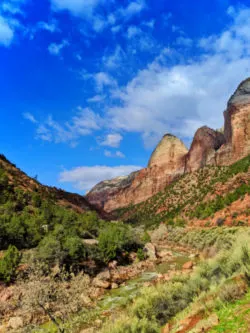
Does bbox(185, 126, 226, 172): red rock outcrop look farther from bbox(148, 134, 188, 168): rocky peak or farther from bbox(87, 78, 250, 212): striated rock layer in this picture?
bbox(148, 134, 188, 168): rocky peak

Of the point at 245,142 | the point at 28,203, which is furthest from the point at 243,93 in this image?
the point at 28,203

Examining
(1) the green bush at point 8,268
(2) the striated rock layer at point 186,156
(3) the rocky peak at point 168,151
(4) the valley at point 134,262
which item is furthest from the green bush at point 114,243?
(3) the rocky peak at point 168,151

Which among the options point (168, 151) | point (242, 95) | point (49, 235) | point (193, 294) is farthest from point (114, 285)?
point (168, 151)

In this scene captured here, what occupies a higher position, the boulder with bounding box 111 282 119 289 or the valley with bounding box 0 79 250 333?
the valley with bounding box 0 79 250 333

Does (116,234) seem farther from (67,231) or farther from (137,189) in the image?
(137,189)

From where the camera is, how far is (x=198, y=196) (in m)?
67.8

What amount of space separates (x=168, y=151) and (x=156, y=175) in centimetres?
1260

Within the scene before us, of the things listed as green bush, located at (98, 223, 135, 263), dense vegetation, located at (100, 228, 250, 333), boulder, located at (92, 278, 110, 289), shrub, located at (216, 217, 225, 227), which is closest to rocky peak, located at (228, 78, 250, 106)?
shrub, located at (216, 217, 225, 227)

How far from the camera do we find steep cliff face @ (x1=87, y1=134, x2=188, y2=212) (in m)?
116

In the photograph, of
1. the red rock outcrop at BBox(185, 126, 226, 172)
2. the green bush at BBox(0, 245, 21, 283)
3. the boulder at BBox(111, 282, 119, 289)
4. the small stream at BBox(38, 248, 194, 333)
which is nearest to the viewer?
the small stream at BBox(38, 248, 194, 333)

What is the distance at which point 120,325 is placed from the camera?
366 inches

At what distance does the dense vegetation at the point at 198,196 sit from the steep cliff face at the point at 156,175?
22.6m

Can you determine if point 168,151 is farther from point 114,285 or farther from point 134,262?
point 114,285

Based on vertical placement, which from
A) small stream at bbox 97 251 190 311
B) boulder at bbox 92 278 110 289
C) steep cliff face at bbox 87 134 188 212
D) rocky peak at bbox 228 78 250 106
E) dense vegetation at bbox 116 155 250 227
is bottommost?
small stream at bbox 97 251 190 311
